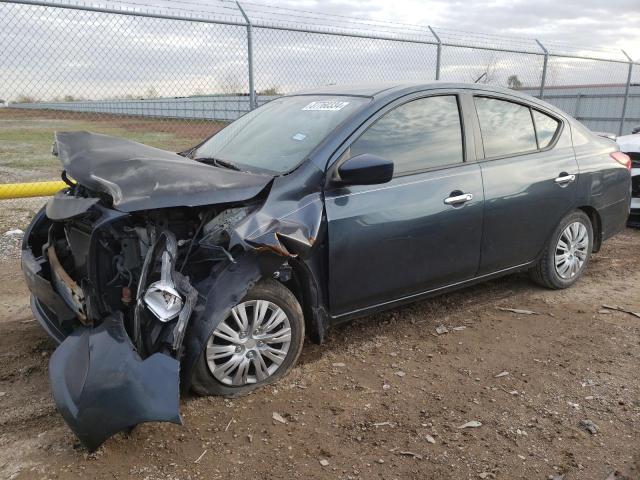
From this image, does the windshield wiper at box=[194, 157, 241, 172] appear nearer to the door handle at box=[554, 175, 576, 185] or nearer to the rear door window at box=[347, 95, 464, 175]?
the rear door window at box=[347, 95, 464, 175]

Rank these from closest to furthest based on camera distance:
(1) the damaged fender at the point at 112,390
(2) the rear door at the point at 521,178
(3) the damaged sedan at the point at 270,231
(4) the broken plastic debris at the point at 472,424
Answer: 1. (1) the damaged fender at the point at 112,390
2. (3) the damaged sedan at the point at 270,231
3. (4) the broken plastic debris at the point at 472,424
4. (2) the rear door at the point at 521,178

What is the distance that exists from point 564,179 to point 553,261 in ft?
2.31

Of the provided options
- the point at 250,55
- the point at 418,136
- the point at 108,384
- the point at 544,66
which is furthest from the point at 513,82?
the point at 108,384

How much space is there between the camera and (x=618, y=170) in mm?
4773

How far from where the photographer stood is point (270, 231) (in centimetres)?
276

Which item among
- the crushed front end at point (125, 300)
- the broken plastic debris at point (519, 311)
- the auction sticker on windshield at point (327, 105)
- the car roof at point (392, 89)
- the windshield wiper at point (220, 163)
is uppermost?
the car roof at point (392, 89)

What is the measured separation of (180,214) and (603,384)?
265 centimetres

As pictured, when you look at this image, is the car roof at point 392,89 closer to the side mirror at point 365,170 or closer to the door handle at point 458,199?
the side mirror at point 365,170

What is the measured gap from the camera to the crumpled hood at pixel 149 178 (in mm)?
2590

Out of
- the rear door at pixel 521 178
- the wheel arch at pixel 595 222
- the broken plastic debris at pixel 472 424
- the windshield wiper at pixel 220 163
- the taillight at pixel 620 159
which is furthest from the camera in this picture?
the taillight at pixel 620 159

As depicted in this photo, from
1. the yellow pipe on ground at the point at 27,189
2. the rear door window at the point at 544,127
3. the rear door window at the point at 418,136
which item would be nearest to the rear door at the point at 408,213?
the rear door window at the point at 418,136

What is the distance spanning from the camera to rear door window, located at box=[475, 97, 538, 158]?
393 centimetres

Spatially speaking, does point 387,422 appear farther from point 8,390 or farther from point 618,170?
point 618,170

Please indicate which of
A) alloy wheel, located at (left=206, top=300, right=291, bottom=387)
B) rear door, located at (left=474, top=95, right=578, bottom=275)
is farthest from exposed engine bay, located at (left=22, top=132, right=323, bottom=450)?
rear door, located at (left=474, top=95, right=578, bottom=275)
